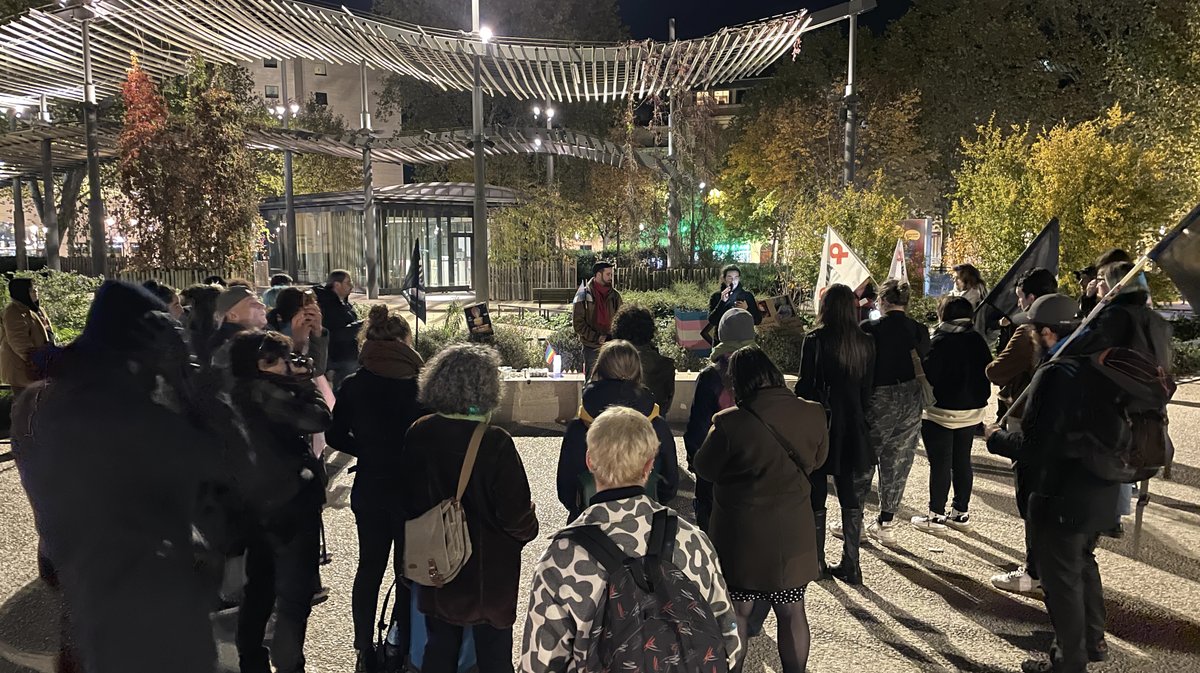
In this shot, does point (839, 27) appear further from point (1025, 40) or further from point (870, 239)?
point (870, 239)

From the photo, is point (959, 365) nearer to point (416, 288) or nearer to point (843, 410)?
point (843, 410)

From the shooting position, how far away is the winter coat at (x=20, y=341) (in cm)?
673

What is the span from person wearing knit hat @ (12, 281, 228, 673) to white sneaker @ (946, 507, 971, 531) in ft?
16.8

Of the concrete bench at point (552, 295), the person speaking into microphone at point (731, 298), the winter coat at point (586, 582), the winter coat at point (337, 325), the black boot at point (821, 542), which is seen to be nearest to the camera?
the winter coat at point (586, 582)

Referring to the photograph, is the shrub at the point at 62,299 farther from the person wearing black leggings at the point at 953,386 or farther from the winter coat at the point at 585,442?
the person wearing black leggings at the point at 953,386

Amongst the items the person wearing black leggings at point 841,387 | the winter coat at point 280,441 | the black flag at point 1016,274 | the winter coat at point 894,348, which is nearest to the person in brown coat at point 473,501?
the winter coat at point 280,441

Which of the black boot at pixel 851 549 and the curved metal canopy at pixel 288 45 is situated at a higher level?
the curved metal canopy at pixel 288 45

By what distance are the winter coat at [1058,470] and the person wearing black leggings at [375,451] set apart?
2904 mm

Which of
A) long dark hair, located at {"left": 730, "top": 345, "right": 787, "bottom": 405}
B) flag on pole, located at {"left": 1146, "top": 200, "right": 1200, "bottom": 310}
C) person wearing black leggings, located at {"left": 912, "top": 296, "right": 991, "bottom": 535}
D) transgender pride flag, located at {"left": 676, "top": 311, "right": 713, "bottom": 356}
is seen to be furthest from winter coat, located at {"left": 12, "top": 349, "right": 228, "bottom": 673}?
transgender pride flag, located at {"left": 676, "top": 311, "right": 713, "bottom": 356}

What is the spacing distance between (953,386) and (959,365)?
150mm

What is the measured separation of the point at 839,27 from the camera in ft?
124

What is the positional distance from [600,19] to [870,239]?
3073 cm

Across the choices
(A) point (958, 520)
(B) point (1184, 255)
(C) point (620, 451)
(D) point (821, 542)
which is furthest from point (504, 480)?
(A) point (958, 520)

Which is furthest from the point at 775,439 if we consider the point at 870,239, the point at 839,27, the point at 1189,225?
the point at 839,27
